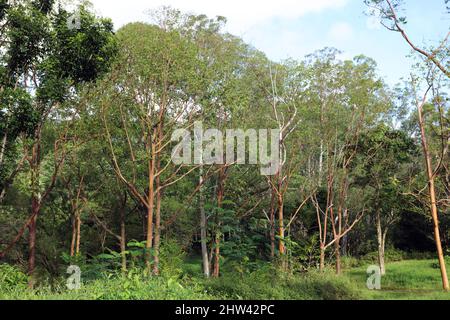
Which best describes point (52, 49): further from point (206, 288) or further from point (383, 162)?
point (383, 162)

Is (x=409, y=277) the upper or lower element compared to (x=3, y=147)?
lower

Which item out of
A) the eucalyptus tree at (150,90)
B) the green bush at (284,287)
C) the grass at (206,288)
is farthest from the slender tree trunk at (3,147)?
the green bush at (284,287)

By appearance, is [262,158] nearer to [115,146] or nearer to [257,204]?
[257,204]

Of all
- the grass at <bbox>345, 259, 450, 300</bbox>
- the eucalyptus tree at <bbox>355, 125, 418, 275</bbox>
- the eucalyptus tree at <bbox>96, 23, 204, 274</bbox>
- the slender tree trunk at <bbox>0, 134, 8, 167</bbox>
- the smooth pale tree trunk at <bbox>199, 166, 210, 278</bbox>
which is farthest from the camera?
the eucalyptus tree at <bbox>355, 125, 418, 275</bbox>

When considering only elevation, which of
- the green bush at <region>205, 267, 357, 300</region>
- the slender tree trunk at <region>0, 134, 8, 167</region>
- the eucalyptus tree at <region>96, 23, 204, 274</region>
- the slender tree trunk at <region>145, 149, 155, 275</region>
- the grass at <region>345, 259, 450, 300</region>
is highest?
the eucalyptus tree at <region>96, 23, 204, 274</region>

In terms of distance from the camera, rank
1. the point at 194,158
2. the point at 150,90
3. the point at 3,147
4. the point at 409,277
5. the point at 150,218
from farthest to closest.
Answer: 1. the point at 409,277
2. the point at 194,158
3. the point at 150,90
4. the point at 150,218
5. the point at 3,147

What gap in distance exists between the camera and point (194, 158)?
18406mm

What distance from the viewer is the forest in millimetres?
12750

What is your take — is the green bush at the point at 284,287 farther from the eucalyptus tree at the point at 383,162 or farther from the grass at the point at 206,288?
the eucalyptus tree at the point at 383,162

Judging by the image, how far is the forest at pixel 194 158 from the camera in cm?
1275


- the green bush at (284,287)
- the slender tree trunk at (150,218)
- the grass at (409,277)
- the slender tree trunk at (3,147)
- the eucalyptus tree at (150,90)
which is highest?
the eucalyptus tree at (150,90)

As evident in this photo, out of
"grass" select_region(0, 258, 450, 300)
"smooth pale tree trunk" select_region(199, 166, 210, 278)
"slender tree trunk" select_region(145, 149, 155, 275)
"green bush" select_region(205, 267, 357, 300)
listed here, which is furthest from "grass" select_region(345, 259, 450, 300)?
"slender tree trunk" select_region(145, 149, 155, 275)

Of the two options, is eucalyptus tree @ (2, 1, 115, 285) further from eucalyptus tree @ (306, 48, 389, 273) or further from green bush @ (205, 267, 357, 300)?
eucalyptus tree @ (306, 48, 389, 273)

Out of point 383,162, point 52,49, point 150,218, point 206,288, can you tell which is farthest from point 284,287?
point 383,162
